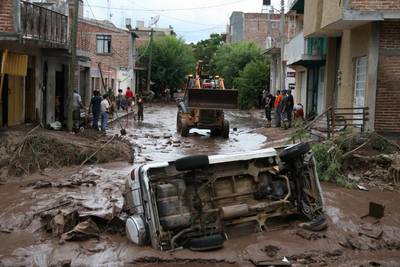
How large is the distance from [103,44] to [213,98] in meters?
32.6

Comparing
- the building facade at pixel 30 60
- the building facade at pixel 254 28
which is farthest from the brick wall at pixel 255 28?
the building facade at pixel 30 60

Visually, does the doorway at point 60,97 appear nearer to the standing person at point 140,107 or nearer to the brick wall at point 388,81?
the standing person at point 140,107

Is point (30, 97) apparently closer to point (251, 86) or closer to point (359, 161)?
point (359, 161)

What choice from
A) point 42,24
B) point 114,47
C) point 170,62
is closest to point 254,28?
point 170,62

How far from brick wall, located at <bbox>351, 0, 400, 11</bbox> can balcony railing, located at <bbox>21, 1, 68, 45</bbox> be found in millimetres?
8989

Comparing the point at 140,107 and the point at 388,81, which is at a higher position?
the point at 388,81

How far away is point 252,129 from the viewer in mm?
28234

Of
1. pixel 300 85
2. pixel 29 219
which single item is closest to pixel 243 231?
pixel 29 219

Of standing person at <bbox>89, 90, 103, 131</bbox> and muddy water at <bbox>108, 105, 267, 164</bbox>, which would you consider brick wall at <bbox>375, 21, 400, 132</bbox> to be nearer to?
muddy water at <bbox>108, 105, 267, 164</bbox>

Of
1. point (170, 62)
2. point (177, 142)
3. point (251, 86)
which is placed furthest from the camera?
point (170, 62)

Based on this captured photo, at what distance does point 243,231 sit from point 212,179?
0.92 meters

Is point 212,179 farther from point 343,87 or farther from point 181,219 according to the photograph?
point 343,87

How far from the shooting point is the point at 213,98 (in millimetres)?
22859

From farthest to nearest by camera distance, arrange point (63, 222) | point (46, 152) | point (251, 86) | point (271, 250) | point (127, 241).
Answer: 1. point (251, 86)
2. point (46, 152)
3. point (63, 222)
4. point (127, 241)
5. point (271, 250)
